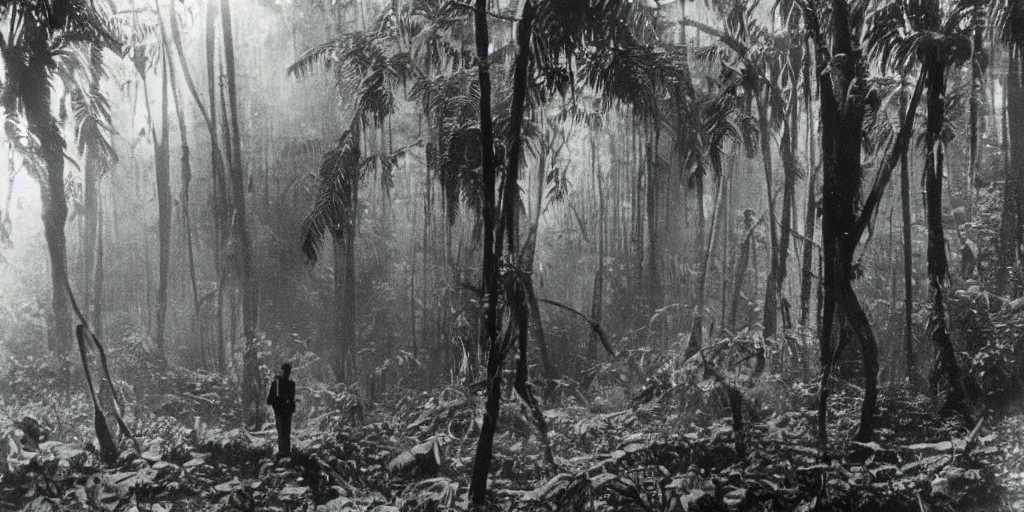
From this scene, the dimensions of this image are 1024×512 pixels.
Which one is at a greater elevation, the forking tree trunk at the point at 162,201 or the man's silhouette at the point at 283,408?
the forking tree trunk at the point at 162,201

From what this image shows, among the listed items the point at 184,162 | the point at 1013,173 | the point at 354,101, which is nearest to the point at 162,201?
the point at 184,162

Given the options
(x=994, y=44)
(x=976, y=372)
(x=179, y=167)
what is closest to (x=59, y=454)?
(x=179, y=167)

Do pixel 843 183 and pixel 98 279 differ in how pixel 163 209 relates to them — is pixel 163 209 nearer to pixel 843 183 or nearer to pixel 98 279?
pixel 98 279

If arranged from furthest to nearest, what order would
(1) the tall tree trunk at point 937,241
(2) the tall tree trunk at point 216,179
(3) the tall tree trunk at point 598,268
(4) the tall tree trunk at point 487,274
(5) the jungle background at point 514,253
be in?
(2) the tall tree trunk at point 216,179
(3) the tall tree trunk at point 598,268
(1) the tall tree trunk at point 937,241
(5) the jungle background at point 514,253
(4) the tall tree trunk at point 487,274

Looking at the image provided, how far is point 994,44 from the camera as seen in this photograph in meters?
4.23

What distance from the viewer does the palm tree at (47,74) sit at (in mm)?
5324

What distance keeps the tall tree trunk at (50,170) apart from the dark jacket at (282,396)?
7.90 ft

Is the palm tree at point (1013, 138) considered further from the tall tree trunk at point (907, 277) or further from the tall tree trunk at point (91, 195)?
the tall tree trunk at point (91, 195)

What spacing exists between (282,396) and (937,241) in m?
4.60

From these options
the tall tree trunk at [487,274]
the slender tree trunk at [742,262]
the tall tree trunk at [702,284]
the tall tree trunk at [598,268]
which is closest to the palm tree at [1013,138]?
the slender tree trunk at [742,262]

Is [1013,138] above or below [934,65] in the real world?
below

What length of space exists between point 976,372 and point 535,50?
3.54m

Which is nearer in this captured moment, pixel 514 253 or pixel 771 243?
pixel 514 253

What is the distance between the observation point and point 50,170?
18.0ft
